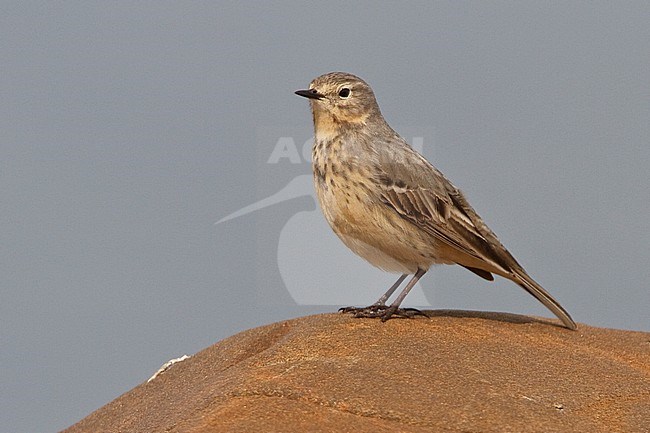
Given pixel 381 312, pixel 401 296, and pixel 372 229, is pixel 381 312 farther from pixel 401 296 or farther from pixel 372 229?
pixel 372 229

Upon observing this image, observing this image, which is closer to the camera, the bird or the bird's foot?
the bird's foot

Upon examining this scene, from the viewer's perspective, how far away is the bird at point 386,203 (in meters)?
9.61

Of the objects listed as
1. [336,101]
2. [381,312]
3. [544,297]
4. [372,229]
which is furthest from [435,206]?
[544,297]

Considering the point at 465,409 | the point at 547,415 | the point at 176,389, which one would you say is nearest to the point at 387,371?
the point at 465,409

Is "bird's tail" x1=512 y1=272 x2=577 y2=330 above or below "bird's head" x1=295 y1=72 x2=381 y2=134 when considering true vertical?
below

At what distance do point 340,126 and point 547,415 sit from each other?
367cm

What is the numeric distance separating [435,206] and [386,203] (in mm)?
571

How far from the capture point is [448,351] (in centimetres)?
860

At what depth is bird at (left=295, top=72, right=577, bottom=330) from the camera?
9.61m

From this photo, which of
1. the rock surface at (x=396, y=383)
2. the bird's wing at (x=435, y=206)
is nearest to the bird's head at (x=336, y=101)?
the bird's wing at (x=435, y=206)

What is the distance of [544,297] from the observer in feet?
34.1

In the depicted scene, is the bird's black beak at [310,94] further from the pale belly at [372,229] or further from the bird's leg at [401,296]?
the bird's leg at [401,296]

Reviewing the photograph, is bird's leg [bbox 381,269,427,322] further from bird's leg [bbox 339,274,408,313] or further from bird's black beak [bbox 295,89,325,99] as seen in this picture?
bird's black beak [bbox 295,89,325,99]

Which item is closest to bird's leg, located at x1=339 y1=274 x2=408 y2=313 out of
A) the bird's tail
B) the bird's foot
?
the bird's foot
